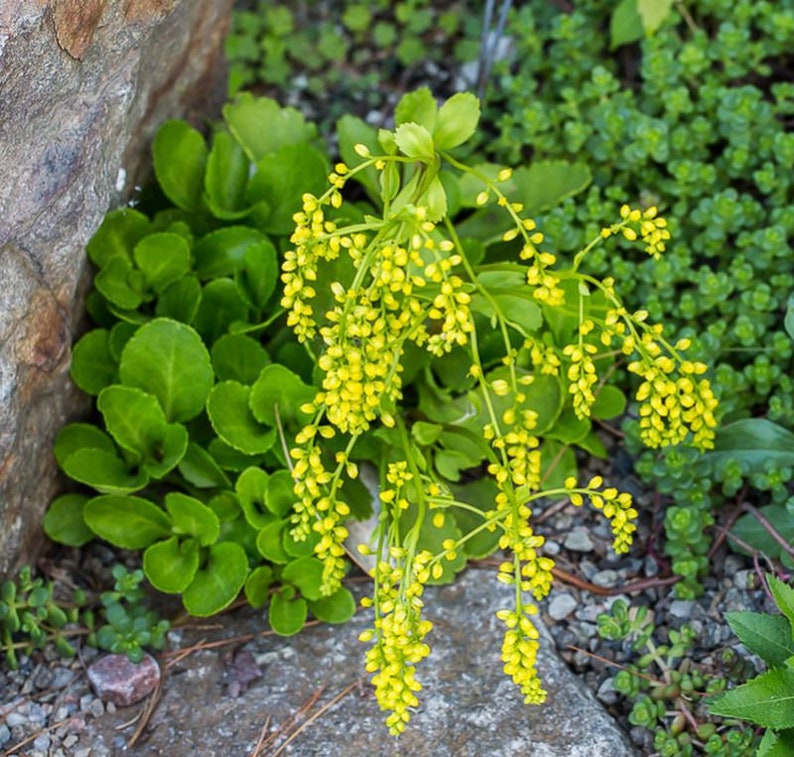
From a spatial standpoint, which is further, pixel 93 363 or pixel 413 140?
pixel 93 363

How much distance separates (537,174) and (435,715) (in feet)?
4.91

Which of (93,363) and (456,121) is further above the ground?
(456,121)

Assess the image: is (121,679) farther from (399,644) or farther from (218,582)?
(399,644)

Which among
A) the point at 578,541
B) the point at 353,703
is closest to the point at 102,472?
the point at 353,703

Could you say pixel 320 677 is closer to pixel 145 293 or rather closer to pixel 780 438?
pixel 145 293

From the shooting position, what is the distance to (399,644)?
212 cm

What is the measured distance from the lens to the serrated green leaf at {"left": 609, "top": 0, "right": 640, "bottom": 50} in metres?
3.51

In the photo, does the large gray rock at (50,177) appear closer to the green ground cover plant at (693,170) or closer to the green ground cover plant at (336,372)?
the green ground cover plant at (336,372)

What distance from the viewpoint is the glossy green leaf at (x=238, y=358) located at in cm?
285

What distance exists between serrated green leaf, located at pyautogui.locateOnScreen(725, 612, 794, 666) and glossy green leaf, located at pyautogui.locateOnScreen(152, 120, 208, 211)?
68.0 inches

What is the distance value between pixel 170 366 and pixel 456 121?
887 millimetres

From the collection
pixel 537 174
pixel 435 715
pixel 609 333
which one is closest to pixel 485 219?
pixel 537 174

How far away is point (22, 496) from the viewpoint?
8.98ft

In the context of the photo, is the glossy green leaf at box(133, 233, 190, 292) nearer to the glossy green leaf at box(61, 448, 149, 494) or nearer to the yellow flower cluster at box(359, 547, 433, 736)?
the glossy green leaf at box(61, 448, 149, 494)
